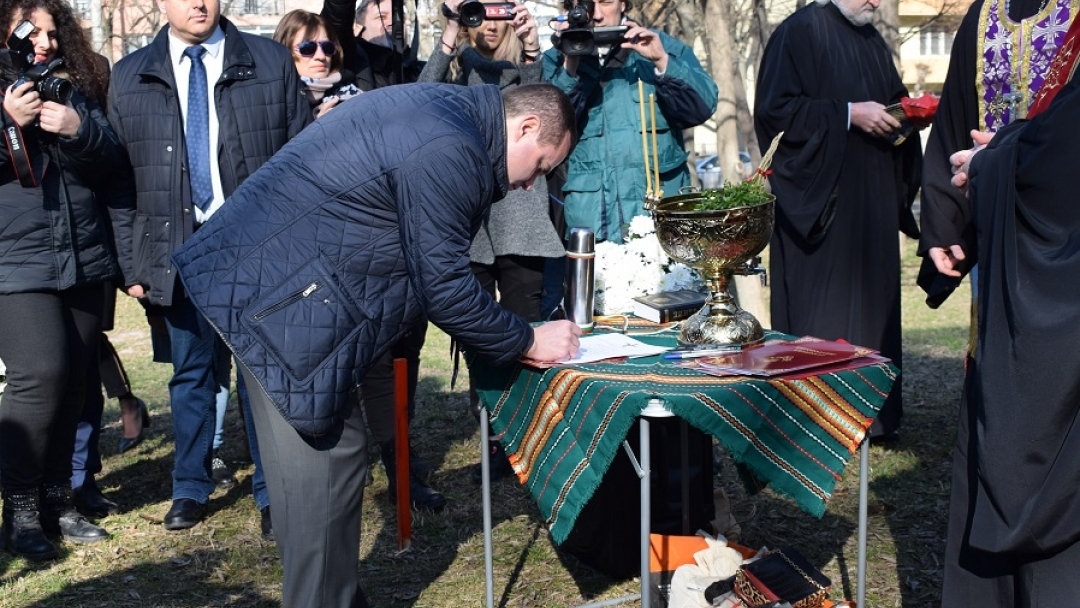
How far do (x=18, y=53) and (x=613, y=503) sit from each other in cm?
259

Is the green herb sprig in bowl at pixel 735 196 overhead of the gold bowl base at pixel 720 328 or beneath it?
overhead

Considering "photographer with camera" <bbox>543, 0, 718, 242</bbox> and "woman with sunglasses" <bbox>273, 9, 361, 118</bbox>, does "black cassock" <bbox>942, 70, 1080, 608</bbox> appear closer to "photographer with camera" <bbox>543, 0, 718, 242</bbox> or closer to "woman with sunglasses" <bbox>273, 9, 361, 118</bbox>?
"photographer with camera" <bbox>543, 0, 718, 242</bbox>

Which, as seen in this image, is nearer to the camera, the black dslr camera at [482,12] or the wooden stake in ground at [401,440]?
the wooden stake in ground at [401,440]

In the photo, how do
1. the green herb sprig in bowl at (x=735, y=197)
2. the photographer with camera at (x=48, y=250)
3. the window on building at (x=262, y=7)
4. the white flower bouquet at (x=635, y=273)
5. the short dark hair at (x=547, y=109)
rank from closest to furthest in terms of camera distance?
the short dark hair at (x=547, y=109) → the green herb sprig in bowl at (x=735, y=197) → the white flower bouquet at (x=635, y=273) → the photographer with camera at (x=48, y=250) → the window on building at (x=262, y=7)

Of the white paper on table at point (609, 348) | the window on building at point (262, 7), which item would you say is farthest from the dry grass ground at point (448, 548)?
the window on building at point (262, 7)

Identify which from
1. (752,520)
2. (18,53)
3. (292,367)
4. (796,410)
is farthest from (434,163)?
(752,520)

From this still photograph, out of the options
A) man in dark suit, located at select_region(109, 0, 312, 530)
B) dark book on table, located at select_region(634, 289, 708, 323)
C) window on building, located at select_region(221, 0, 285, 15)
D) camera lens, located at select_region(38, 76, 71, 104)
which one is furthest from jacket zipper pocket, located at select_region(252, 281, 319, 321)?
window on building, located at select_region(221, 0, 285, 15)

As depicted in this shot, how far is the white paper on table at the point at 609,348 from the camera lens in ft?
10.7

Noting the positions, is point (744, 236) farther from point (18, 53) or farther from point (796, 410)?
point (18, 53)

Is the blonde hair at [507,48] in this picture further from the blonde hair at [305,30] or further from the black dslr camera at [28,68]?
the black dslr camera at [28,68]

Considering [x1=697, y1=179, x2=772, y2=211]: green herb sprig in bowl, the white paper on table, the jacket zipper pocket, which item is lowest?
the white paper on table

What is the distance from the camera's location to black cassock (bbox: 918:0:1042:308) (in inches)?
151

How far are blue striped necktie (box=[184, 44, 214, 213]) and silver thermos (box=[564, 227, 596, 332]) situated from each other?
1572mm

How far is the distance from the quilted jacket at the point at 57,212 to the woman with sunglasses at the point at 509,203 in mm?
1312
